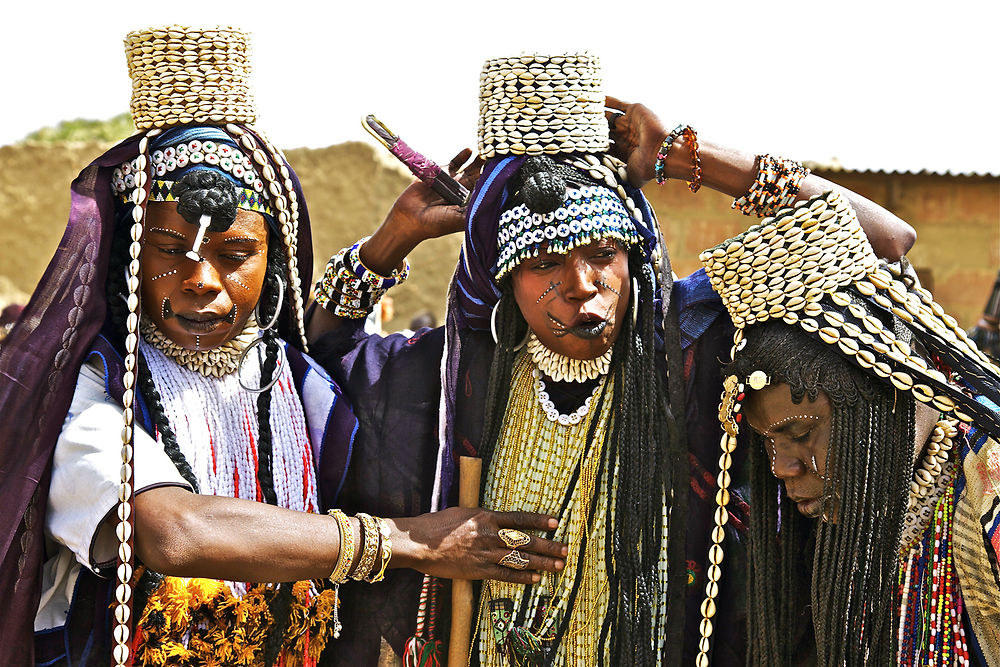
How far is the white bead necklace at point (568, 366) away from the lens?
2943mm

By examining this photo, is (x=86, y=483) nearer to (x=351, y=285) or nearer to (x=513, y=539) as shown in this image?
(x=351, y=285)

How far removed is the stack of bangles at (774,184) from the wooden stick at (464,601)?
3.43 ft

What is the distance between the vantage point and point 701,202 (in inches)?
369

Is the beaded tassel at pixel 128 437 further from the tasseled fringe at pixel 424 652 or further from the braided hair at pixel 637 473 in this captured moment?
the braided hair at pixel 637 473

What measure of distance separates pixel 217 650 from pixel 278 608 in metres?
0.19

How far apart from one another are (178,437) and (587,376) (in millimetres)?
1147

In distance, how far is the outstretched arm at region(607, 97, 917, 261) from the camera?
110 inches

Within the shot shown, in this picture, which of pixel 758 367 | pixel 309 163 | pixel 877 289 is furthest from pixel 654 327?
pixel 309 163

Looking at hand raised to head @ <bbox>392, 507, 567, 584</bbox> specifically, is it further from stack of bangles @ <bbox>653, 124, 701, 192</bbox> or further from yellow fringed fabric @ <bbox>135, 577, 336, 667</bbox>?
stack of bangles @ <bbox>653, 124, 701, 192</bbox>

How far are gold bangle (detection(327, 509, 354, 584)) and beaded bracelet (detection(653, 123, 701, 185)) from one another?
124cm

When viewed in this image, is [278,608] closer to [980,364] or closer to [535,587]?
[535,587]

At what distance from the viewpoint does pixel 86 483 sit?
106 inches

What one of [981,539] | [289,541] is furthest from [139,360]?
[981,539]

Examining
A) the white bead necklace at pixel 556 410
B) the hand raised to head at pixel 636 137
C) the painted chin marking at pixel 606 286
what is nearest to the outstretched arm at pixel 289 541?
the white bead necklace at pixel 556 410
